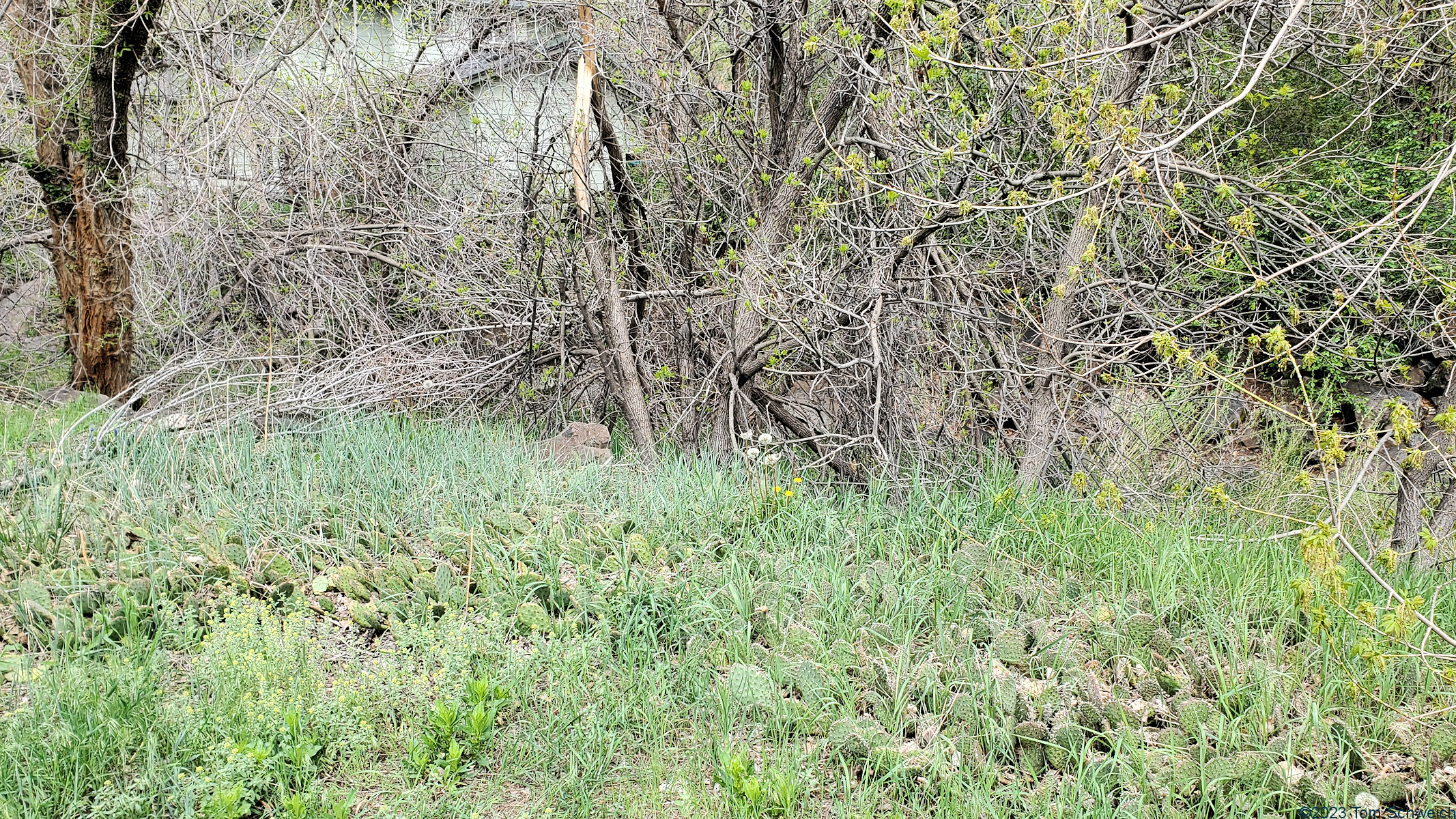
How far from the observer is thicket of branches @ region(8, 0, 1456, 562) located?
4.32 meters

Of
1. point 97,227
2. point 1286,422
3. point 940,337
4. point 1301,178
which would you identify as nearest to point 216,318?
point 97,227

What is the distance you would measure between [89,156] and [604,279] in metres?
4.15

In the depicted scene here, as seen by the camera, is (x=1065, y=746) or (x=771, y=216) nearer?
(x=1065, y=746)

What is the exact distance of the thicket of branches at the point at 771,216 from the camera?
432cm

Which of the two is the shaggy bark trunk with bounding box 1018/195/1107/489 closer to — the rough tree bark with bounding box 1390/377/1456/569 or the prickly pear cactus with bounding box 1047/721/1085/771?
the rough tree bark with bounding box 1390/377/1456/569

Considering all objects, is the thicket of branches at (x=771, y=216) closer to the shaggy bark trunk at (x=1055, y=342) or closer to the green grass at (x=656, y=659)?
the shaggy bark trunk at (x=1055, y=342)

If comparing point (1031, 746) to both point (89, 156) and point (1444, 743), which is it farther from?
point (89, 156)

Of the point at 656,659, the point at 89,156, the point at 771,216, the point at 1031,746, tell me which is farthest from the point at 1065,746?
the point at 89,156

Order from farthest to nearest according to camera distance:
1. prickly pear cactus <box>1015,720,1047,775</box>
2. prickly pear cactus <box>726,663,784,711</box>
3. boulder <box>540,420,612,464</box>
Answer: boulder <box>540,420,612,464</box>, prickly pear cactus <box>726,663,784,711</box>, prickly pear cactus <box>1015,720,1047,775</box>

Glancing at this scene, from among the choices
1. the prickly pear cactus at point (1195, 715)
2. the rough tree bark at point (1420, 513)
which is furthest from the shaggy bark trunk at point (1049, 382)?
the prickly pear cactus at point (1195, 715)

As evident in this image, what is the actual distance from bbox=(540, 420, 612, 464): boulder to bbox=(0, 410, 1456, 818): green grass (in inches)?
29.8

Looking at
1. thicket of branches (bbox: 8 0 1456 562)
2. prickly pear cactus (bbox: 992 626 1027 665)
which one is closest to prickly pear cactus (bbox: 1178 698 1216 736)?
prickly pear cactus (bbox: 992 626 1027 665)

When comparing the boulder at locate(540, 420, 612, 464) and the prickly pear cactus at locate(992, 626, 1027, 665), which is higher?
the boulder at locate(540, 420, 612, 464)

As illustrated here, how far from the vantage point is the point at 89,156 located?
22.5ft
